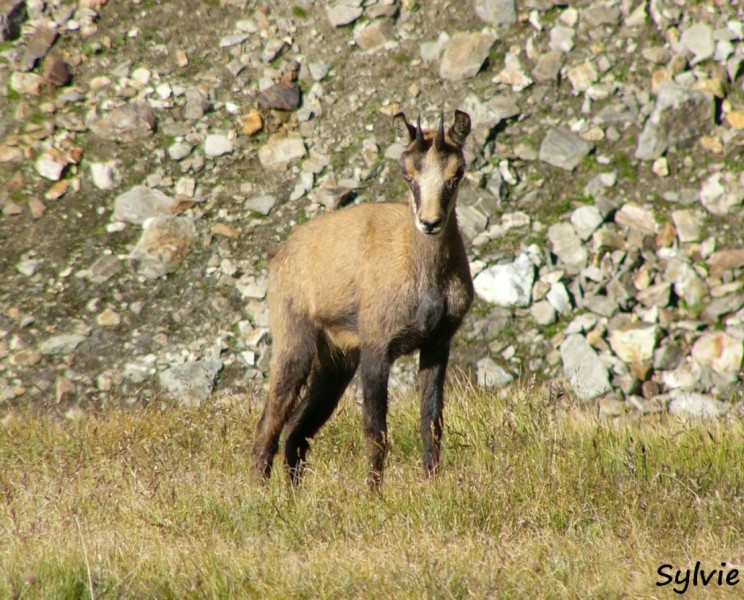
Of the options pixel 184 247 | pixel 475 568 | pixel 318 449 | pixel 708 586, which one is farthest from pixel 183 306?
pixel 708 586

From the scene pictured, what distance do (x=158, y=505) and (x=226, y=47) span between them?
23.3ft

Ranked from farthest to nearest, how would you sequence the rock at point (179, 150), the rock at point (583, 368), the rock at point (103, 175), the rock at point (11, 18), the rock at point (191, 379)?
the rock at point (11, 18) → the rock at point (179, 150) → the rock at point (103, 175) → the rock at point (191, 379) → the rock at point (583, 368)

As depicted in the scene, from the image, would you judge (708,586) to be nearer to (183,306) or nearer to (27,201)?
(183,306)

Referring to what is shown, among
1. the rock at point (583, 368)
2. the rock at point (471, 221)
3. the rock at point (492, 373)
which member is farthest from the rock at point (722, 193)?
the rock at point (492, 373)

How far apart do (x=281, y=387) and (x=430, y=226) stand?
73.6 inches

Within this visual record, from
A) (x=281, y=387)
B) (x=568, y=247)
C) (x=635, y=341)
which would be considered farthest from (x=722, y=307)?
(x=281, y=387)

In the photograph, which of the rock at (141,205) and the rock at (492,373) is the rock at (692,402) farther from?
the rock at (141,205)

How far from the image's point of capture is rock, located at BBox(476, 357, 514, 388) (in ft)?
31.4

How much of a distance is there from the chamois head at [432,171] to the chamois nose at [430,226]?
0.02m

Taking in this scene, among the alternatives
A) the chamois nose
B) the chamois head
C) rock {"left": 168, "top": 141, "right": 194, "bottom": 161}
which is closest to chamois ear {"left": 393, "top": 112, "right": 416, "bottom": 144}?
the chamois head

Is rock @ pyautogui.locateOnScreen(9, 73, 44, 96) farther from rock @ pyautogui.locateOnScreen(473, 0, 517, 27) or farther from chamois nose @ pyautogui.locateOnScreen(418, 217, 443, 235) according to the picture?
chamois nose @ pyautogui.locateOnScreen(418, 217, 443, 235)

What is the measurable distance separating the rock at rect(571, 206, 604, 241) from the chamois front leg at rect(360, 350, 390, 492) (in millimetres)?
4043

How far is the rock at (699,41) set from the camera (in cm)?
1113

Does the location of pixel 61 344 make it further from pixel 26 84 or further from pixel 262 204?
pixel 26 84
